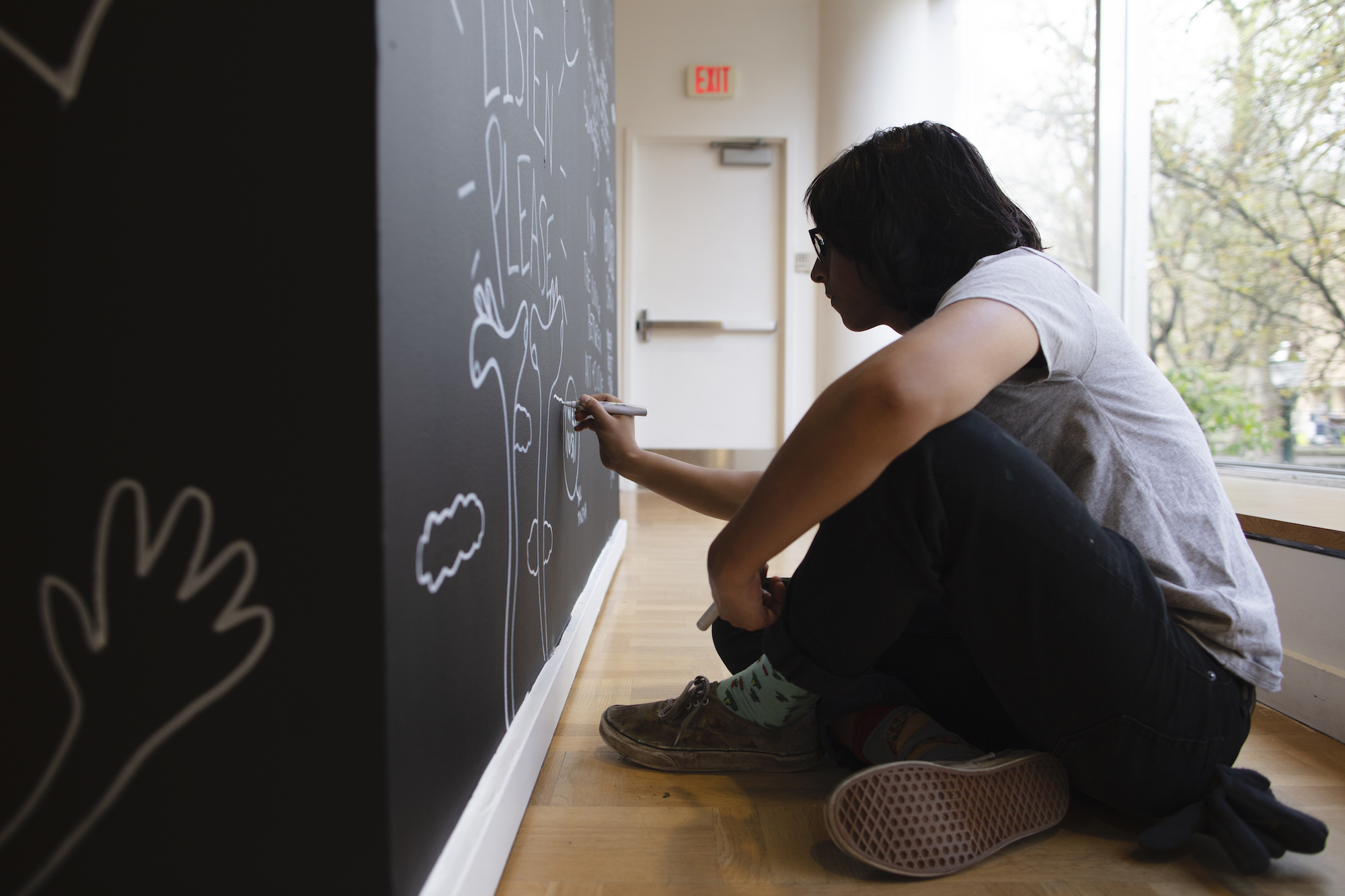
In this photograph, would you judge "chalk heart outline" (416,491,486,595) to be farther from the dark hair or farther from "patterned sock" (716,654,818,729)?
the dark hair

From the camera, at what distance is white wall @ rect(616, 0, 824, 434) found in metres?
4.16

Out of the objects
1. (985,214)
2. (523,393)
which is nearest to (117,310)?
(523,393)

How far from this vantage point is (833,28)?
13.1ft

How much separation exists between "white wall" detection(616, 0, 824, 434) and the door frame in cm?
2

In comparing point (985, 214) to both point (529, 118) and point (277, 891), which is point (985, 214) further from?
point (277, 891)

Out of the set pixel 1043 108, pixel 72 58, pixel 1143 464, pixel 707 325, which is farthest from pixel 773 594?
pixel 707 325

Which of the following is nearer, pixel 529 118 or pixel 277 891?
pixel 277 891

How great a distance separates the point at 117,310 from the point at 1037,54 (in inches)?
139

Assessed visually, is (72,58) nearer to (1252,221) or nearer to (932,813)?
(932,813)

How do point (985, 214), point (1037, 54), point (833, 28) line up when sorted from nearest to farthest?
point (985, 214) → point (1037, 54) → point (833, 28)

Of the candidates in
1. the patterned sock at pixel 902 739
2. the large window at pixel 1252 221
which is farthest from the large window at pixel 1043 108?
the patterned sock at pixel 902 739

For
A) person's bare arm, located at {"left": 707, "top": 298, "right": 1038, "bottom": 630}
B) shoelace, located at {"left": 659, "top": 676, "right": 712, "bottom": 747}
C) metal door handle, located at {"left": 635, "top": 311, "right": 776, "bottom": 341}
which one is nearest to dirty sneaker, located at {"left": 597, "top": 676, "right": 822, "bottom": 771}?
shoelace, located at {"left": 659, "top": 676, "right": 712, "bottom": 747}

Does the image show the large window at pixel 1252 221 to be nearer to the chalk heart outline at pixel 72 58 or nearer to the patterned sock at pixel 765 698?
the patterned sock at pixel 765 698

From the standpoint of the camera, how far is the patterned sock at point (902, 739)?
89 cm
